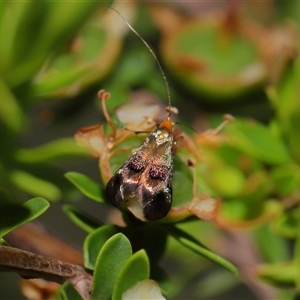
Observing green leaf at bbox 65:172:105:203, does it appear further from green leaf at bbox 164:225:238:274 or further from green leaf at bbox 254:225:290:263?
Answer: green leaf at bbox 254:225:290:263

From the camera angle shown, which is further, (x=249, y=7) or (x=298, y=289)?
(x=249, y=7)

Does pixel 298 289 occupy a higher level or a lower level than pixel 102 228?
lower

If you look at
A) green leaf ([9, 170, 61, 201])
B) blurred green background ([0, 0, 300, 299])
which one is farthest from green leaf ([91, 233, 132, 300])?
green leaf ([9, 170, 61, 201])

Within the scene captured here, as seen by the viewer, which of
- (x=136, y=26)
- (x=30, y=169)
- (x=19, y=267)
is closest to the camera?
(x=19, y=267)

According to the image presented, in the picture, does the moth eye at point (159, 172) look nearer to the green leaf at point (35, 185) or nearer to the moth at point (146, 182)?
the moth at point (146, 182)

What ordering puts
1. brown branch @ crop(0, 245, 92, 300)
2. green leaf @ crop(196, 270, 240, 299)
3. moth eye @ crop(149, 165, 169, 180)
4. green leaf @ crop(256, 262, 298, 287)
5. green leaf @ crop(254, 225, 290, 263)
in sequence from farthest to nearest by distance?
green leaf @ crop(196, 270, 240, 299), green leaf @ crop(254, 225, 290, 263), green leaf @ crop(256, 262, 298, 287), moth eye @ crop(149, 165, 169, 180), brown branch @ crop(0, 245, 92, 300)

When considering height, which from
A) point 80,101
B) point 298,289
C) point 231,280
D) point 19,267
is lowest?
point 231,280

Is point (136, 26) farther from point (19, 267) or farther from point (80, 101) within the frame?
point (19, 267)

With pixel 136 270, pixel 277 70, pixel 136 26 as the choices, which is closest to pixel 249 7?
pixel 136 26
